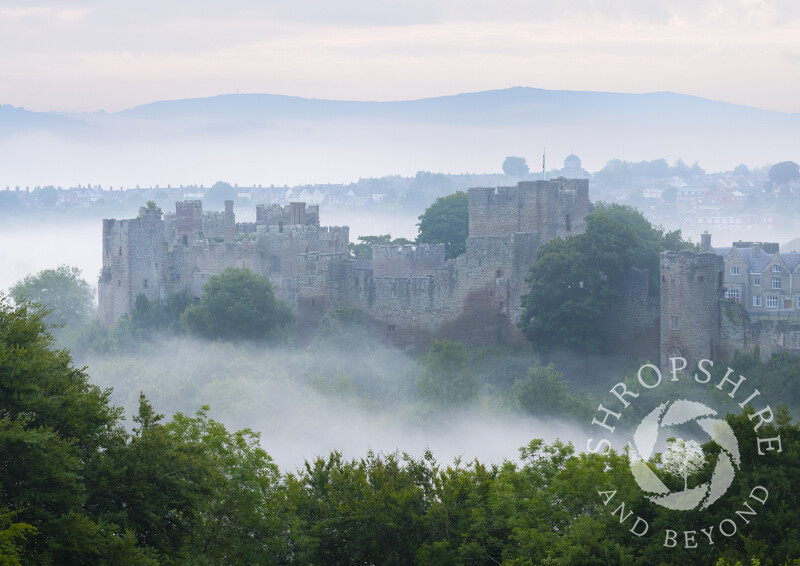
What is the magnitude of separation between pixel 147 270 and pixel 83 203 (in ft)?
386

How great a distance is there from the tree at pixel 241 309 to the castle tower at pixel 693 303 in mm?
13732

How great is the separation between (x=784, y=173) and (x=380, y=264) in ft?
438

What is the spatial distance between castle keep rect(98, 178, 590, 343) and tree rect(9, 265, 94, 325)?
635cm

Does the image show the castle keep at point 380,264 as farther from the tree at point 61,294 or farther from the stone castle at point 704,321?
the tree at point 61,294

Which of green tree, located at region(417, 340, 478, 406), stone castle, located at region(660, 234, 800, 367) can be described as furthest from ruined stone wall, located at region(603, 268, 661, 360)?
green tree, located at region(417, 340, 478, 406)

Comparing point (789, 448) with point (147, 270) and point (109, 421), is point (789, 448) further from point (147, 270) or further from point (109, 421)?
point (147, 270)

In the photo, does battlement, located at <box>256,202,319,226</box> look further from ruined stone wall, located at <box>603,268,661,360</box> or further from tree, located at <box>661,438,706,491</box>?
tree, located at <box>661,438,706,491</box>

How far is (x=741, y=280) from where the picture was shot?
66750mm

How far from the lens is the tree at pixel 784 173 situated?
175 m

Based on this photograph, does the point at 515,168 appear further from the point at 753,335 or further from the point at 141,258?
the point at 753,335

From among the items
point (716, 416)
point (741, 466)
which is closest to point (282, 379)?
point (716, 416)

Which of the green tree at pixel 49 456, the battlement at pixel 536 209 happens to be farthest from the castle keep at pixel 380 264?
the green tree at pixel 49 456

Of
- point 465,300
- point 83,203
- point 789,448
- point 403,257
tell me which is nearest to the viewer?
point 789,448

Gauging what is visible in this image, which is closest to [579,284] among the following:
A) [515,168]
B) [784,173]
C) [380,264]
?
[380,264]
